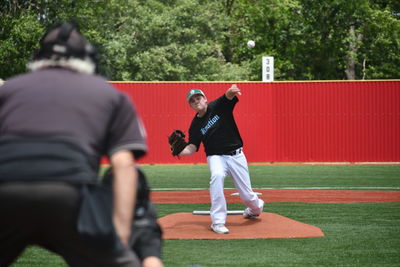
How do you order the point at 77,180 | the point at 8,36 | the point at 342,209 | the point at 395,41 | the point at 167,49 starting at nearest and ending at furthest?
the point at 77,180 → the point at 342,209 → the point at 8,36 → the point at 167,49 → the point at 395,41

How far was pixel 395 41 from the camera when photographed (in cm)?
4016

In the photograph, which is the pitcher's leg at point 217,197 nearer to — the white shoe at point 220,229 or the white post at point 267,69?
the white shoe at point 220,229

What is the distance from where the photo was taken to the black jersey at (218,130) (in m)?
9.71

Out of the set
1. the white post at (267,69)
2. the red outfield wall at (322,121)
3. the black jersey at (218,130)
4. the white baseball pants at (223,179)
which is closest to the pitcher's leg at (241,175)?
the white baseball pants at (223,179)

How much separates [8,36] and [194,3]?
11.2 metres

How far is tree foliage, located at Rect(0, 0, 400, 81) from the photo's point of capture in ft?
123

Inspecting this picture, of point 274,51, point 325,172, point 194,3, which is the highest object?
point 194,3

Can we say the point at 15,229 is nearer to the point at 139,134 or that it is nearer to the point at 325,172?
the point at 139,134

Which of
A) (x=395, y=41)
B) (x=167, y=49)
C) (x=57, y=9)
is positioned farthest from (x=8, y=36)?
(x=395, y=41)

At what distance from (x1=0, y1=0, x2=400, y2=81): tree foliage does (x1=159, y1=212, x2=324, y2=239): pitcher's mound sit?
2406 centimetres

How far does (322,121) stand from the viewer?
27.2 meters

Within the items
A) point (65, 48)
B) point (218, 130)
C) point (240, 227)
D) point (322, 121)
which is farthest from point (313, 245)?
point (322, 121)

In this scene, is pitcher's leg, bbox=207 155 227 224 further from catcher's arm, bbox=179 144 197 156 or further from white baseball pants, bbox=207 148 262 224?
catcher's arm, bbox=179 144 197 156

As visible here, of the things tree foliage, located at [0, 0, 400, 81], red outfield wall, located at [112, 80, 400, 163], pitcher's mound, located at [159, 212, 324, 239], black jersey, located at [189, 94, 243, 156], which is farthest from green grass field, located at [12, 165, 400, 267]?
tree foliage, located at [0, 0, 400, 81]
